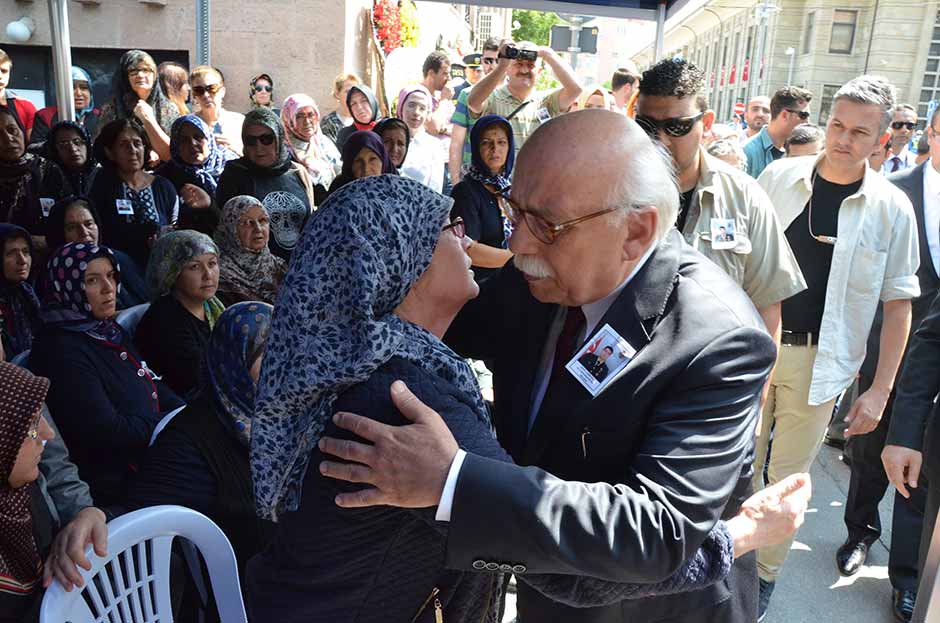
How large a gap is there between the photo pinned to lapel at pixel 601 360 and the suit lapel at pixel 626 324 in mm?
14

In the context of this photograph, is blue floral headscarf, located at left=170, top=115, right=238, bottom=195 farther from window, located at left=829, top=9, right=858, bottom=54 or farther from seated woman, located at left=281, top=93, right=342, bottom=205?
window, located at left=829, top=9, right=858, bottom=54

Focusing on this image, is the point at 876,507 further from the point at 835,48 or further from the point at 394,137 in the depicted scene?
the point at 835,48

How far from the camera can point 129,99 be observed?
591 centimetres

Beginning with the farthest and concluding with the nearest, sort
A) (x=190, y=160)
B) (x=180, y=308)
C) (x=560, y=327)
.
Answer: (x=190, y=160) < (x=180, y=308) < (x=560, y=327)

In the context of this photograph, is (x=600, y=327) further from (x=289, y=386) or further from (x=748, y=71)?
(x=748, y=71)

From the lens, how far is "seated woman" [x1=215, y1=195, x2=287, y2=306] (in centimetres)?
422

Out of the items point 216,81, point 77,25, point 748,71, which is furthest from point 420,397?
point 748,71

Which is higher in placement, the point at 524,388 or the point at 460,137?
the point at 460,137

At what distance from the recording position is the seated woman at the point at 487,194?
425 cm

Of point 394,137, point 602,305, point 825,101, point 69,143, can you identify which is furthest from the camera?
point 825,101

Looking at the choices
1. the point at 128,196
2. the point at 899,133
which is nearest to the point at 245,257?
the point at 128,196

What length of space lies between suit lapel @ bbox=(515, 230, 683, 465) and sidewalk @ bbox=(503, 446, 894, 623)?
2.09m

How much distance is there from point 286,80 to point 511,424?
971 cm

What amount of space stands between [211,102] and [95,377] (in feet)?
13.3
